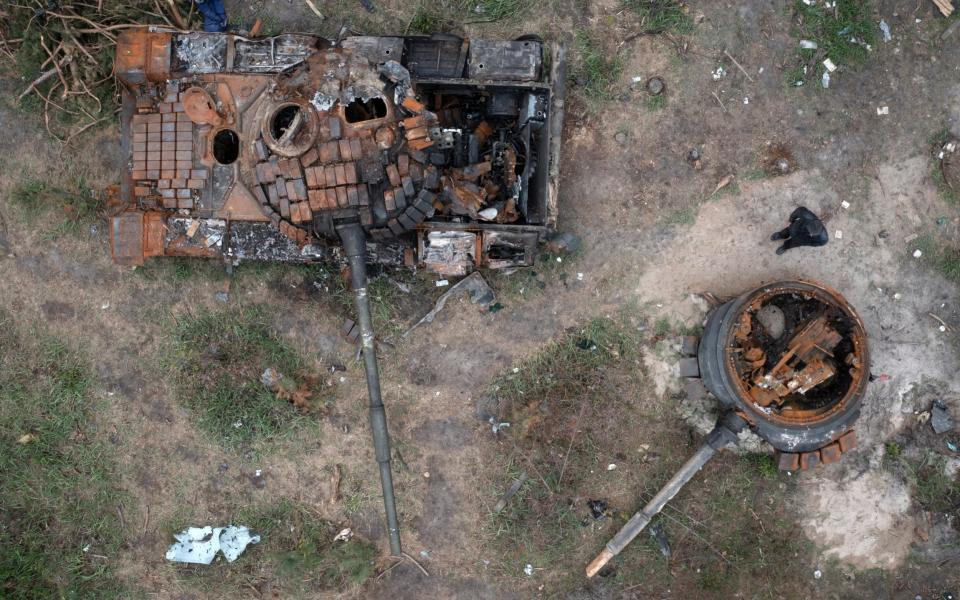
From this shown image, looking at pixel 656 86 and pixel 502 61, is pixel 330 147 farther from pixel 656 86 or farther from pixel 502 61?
pixel 656 86

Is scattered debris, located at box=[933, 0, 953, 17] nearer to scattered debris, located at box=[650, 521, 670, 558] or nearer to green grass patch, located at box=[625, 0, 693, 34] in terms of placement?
green grass patch, located at box=[625, 0, 693, 34]

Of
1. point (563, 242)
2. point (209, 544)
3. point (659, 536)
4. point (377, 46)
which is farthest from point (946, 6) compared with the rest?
point (209, 544)

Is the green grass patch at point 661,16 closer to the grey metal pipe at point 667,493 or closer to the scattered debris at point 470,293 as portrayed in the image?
the scattered debris at point 470,293

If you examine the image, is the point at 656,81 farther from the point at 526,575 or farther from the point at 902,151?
the point at 526,575

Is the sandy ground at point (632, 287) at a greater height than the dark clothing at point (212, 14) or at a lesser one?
lesser

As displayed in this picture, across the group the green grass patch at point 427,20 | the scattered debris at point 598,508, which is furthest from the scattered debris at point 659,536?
the green grass patch at point 427,20

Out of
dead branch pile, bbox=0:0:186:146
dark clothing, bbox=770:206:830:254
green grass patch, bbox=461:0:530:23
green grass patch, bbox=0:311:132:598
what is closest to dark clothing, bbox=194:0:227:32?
dead branch pile, bbox=0:0:186:146

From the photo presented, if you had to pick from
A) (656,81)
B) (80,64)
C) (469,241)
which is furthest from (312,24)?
(656,81)

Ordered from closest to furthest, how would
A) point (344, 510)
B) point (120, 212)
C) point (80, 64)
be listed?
1. point (120, 212)
2. point (80, 64)
3. point (344, 510)
